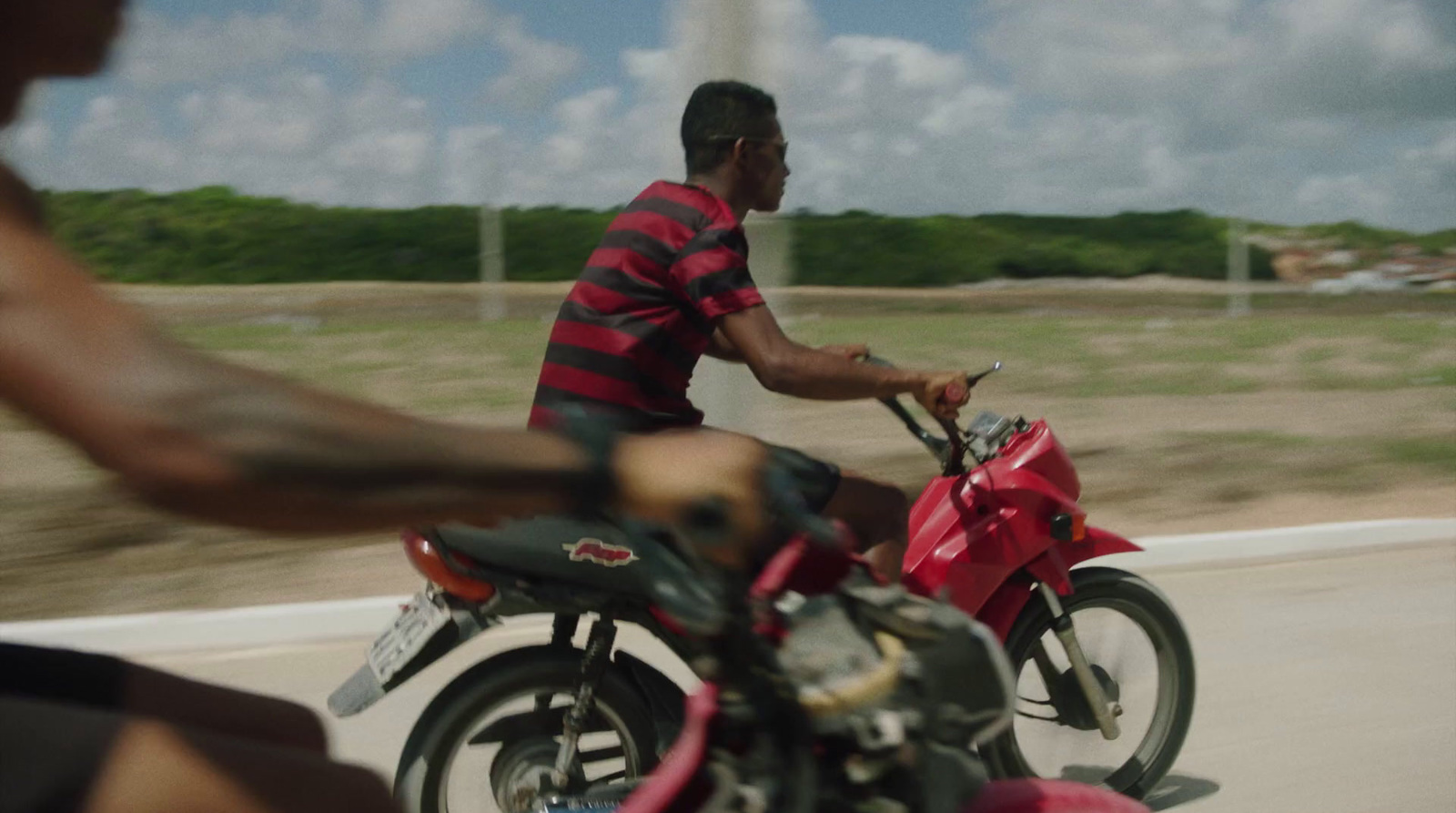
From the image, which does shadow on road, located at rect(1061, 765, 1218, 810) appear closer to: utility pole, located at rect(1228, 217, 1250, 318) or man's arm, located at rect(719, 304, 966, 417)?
man's arm, located at rect(719, 304, 966, 417)

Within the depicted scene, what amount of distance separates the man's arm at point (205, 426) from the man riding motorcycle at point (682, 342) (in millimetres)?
1980

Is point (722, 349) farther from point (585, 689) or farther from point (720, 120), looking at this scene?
point (585, 689)

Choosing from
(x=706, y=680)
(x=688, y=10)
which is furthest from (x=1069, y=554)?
(x=688, y=10)

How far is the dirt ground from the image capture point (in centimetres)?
611

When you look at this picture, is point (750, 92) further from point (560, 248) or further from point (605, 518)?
point (560, 248)

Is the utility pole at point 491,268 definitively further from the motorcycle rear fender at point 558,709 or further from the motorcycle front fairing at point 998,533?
the motorcycle rear fender at point 558,709

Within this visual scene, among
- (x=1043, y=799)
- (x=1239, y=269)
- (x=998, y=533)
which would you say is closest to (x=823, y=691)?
(x=1043, y=799)

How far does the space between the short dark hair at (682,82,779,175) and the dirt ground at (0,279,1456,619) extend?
133 centimetres

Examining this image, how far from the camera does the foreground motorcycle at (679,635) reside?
2.96m

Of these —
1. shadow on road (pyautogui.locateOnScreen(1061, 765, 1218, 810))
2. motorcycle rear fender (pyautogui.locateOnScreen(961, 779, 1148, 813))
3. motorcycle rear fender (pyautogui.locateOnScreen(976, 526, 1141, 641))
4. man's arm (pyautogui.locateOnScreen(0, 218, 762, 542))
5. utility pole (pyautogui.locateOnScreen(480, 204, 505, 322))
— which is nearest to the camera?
man's arm (pyautogui.locateOnScreen(0, 218, 762, 542))

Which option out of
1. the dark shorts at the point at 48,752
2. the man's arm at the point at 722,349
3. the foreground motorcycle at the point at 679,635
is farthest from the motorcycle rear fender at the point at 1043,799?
the man's arm at the point at 722,349

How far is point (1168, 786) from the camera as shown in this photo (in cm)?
414

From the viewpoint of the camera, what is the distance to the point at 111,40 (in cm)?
139

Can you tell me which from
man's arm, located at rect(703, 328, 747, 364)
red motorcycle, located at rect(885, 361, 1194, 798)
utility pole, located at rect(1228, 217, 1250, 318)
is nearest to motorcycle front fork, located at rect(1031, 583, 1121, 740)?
red motorcycle, located at rect(885, 361, 1194, 798)
